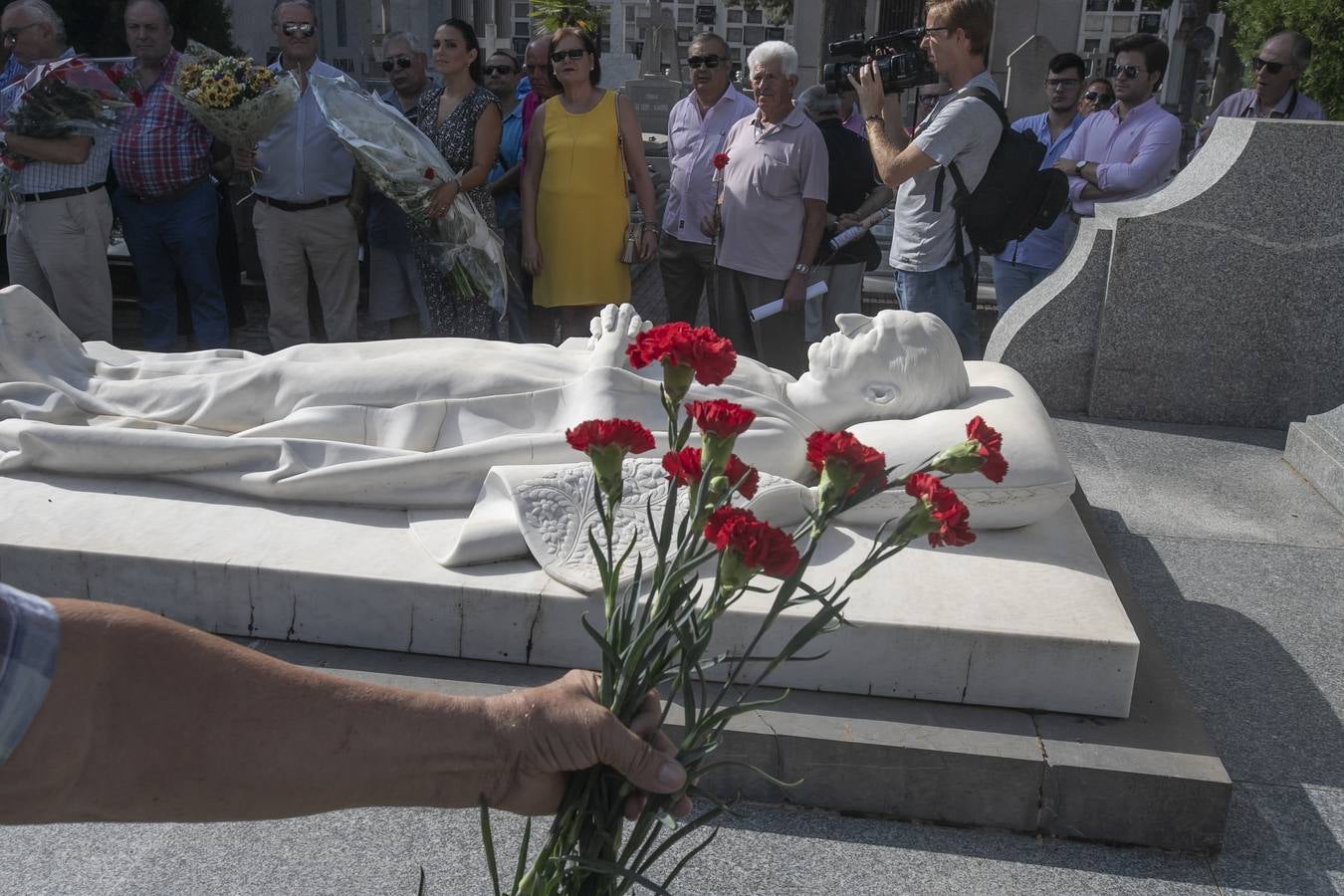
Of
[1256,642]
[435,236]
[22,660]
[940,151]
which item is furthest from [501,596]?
[435,236]

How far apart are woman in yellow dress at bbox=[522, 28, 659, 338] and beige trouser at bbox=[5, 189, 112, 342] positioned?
6.77 feet

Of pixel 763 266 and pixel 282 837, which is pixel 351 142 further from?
pixel 282 837

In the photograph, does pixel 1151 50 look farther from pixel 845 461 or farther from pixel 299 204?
pixel 845 461

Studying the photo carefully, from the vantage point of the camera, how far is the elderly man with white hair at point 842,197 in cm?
553

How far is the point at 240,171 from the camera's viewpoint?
570cm

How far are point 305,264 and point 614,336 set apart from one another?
3099 mm

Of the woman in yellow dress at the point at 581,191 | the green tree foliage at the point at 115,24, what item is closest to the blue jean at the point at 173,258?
the woman in yellow dress at the point at 581,191

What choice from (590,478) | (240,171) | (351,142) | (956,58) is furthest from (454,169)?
(590,478)

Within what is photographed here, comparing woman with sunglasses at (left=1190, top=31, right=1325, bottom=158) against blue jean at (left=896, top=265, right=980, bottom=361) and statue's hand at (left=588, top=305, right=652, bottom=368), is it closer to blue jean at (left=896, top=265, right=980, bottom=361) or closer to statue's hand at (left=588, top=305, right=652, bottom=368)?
blue jean at (left=896, top=265, right=980, bottom=361)

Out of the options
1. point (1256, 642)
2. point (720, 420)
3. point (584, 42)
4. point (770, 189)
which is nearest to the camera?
point (720, 420)

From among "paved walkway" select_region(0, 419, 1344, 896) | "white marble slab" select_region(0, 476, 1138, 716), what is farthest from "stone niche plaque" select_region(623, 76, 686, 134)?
"paved walkway" select_region(0, 419, 1344, 896)

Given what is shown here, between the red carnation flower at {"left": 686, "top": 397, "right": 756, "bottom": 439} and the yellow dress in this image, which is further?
the yellow dress

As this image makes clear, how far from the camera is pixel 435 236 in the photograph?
5523 mm

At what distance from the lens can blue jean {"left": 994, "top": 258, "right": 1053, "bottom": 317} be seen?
5598 mm
